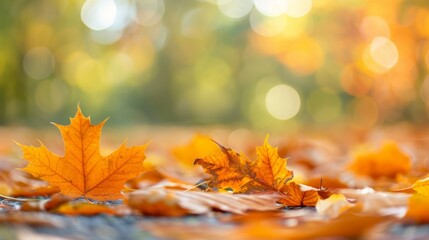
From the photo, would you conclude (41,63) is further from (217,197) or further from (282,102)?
(217,197)

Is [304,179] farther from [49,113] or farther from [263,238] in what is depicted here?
Result: [49,113]

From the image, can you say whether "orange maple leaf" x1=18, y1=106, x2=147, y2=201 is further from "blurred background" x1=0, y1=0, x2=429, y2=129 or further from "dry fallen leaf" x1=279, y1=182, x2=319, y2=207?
"blurred background" x1=0, y1=0, x2=429, y2=129

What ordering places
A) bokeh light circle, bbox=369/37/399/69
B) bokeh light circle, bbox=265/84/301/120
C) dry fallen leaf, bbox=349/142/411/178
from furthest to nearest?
bokeh light circle, bbox=265/84/301/120
bokeh light circle, bbox=369/37/399/69
dry fallen leaf, bbox=349/142/411/178

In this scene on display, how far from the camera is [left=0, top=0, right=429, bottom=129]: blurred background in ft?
28.5

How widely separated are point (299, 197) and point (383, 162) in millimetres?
802

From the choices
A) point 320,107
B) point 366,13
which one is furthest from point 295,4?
point 320,107

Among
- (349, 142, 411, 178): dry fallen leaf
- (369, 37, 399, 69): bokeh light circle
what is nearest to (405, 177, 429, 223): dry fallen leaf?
(349, 142, 411, 178): dry fallen leaf

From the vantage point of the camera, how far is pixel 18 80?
9258mm

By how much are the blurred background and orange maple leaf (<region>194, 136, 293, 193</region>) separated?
671 centimetres

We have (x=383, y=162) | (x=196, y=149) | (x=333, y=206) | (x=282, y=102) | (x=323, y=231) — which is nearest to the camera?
(x=323, y=231)

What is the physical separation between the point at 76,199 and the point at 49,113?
1342 cm

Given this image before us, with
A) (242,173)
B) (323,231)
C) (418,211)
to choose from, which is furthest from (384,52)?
(323,231)

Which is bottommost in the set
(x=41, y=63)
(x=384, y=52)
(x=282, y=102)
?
(x=384, y=52)

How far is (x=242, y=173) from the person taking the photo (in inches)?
41.7
